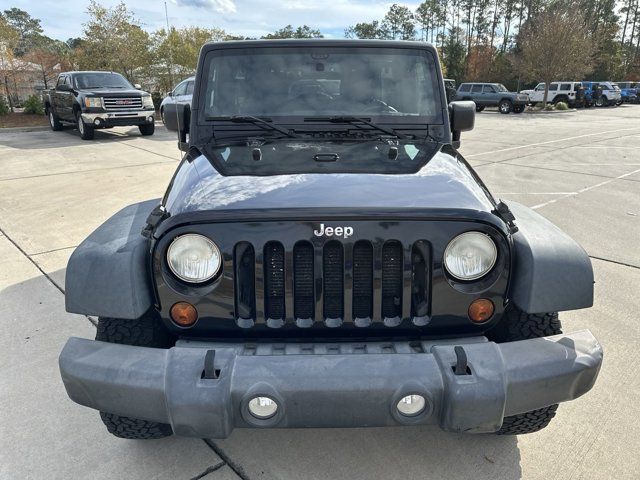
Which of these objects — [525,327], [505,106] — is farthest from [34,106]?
[505,106]

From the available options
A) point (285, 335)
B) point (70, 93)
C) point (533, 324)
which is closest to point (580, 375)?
point (533, 324)

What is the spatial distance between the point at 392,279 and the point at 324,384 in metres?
0.52

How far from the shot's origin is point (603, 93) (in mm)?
34281

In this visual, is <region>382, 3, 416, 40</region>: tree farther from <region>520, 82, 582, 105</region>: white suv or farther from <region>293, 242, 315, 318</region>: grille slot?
<region>293, 242, 315, 318</region>: grille slot

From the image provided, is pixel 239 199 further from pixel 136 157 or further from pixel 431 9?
pixel 431 9

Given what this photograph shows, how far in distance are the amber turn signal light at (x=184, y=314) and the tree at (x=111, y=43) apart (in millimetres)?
22461

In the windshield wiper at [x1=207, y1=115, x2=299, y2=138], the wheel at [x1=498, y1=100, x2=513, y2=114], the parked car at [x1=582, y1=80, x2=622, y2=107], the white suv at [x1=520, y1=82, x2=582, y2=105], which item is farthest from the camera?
the parked car at [x1=582, y1=80, x2=622, y2=107]

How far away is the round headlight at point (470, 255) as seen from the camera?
Answer: 1.97 metres

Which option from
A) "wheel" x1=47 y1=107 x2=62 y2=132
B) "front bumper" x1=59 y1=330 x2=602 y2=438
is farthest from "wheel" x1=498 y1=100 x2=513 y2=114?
"front bumper" x1=59 y1=330 x2=602 y2=438

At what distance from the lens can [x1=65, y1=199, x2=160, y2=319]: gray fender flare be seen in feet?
6.49

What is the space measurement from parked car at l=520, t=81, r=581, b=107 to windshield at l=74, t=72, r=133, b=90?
2630 centimetres

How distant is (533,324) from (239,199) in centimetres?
138

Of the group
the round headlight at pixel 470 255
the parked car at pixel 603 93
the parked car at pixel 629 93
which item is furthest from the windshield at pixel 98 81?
the parked car at pixel 629 93

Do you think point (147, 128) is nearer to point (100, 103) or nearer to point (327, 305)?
point (100, 103)
